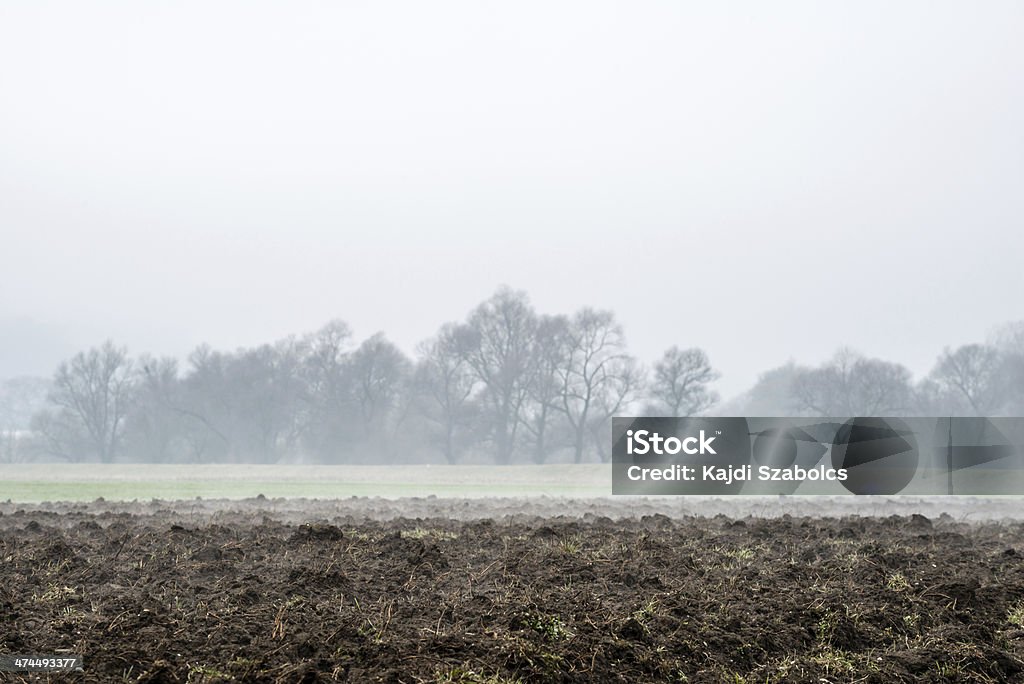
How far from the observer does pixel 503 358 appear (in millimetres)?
60719

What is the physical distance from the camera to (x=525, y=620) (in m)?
6.08

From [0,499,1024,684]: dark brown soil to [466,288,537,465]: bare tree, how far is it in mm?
48144

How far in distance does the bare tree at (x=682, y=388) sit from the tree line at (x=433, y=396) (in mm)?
100

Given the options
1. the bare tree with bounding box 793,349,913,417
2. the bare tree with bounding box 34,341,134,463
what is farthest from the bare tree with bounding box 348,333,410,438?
the bare tree with bounding box 793,349,913,417

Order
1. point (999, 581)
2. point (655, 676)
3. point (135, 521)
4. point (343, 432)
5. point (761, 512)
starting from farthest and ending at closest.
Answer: point (343, 432) < point (761, 512) < point (135, 521) < point (999, 581) < point (655, 676)

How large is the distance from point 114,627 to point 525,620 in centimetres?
299

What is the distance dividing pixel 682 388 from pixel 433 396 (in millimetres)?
18466

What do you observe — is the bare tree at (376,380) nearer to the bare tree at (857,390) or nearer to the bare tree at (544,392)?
the bare tree at (544,392)

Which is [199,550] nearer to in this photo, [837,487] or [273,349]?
[837,487]

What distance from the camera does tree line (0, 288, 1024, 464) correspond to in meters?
56.2

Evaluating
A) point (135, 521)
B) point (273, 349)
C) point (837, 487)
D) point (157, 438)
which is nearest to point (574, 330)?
point (273, 349)

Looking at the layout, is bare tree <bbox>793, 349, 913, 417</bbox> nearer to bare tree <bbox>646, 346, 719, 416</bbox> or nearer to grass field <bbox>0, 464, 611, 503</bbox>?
bare tree <bbox>646, 346, 719, 416</bbox>

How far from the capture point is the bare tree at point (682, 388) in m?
54.9

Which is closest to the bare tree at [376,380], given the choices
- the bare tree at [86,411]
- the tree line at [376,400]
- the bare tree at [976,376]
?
the tree line at [376,400]
